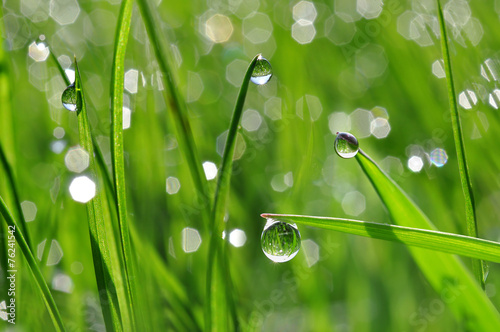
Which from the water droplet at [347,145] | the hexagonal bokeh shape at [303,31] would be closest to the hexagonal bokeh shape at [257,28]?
the hexagonal bokeh shape at [303,31]

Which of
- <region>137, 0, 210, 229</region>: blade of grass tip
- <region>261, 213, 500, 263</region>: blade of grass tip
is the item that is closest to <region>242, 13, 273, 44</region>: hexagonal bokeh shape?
<region>137, 0, 210, 229</region>: blade of grass tip

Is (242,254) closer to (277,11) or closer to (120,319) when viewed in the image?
(120,319)

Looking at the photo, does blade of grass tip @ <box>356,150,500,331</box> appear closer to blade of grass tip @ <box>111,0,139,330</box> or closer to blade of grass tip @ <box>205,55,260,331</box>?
blade of grass tip @ <box>205,55,260,331</box>

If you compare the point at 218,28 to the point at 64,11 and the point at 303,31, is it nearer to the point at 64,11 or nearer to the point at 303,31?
the point at 303,31

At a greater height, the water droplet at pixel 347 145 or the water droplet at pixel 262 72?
the water droplet at pixel 262 72

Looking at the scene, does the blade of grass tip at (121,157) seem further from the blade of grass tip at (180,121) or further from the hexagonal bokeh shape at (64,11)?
the hexagonal bokeh shape at (64,11)

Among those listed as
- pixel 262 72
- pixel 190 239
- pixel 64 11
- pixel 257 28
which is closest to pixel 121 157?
pixel 262 72
